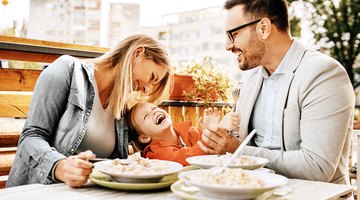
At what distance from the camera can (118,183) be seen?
1.22 m

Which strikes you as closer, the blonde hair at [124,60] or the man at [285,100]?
the man at [285,100]

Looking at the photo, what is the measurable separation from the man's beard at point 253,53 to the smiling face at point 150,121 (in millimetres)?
578

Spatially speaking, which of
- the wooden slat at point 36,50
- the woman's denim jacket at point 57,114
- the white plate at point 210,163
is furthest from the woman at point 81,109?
the wooden slat at point 36,50

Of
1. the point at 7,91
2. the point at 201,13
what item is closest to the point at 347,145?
the point at 7,91

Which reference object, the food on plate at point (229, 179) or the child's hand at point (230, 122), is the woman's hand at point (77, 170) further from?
the child's hand at point (230, 122)

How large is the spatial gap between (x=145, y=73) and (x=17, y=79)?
1.07m

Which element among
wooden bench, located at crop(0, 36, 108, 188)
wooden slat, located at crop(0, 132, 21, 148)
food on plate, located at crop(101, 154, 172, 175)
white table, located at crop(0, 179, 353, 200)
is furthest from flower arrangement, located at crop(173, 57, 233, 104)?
white table, located at crop(0, 179, 353, 200)

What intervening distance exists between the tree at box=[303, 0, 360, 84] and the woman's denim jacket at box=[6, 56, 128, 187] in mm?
8211

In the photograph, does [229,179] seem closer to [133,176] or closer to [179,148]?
[133,176]

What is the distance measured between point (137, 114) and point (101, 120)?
28cm

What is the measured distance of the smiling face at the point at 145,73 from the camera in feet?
7.00

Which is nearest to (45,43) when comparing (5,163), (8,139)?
(8,139)

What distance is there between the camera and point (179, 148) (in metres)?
2.24

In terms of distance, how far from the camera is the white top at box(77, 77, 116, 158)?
74.6 inches
